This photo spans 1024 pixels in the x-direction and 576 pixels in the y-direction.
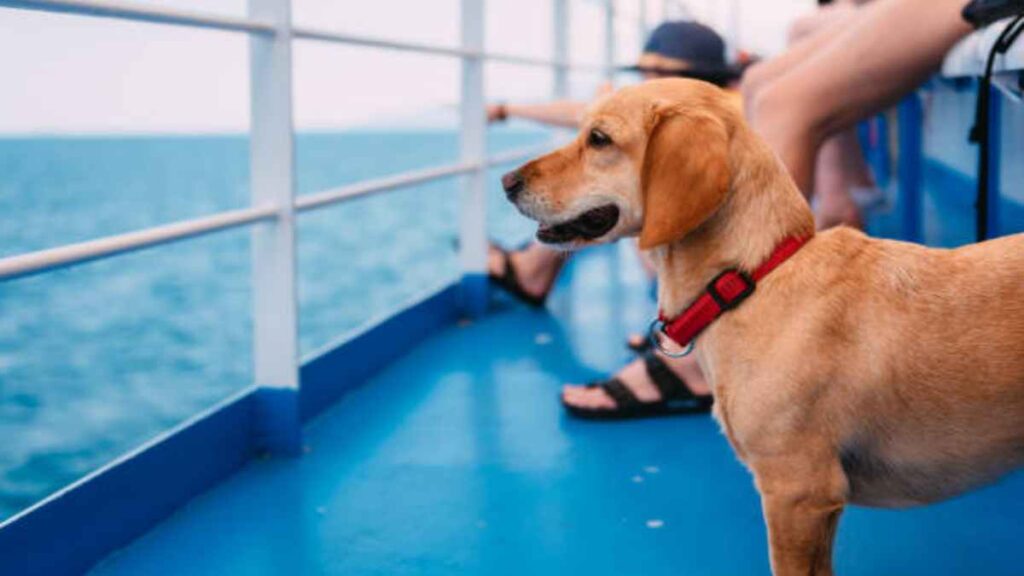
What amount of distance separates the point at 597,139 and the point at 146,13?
0.56 m

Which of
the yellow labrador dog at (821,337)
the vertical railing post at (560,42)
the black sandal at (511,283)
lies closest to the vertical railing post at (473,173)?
the black sandal at (511,283)

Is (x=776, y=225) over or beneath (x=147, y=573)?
over

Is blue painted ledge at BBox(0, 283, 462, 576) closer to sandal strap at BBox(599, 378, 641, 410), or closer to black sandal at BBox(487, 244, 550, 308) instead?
sandal strap at BBox(599, 378, 641, 410)

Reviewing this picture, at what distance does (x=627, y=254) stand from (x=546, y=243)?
266 centimetres

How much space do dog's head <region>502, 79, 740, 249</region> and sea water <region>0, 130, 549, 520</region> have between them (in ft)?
4.74

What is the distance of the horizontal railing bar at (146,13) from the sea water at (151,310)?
112 cm

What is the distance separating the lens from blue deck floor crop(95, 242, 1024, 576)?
122cm

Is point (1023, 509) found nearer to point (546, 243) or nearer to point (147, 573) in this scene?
point (546, 243)

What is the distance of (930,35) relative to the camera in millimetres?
1479

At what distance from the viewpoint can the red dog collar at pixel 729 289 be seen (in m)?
1.01

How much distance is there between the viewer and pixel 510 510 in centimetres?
137

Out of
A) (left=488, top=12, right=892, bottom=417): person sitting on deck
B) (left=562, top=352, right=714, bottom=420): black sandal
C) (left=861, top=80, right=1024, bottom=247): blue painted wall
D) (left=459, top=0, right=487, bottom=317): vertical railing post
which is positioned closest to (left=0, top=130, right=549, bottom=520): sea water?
(left=459, top=0, right=487, bottom=317): vertical railing post

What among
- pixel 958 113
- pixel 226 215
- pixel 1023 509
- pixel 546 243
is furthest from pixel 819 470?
pixel 958 113

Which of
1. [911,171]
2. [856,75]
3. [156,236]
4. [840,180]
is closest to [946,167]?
[911,171]
